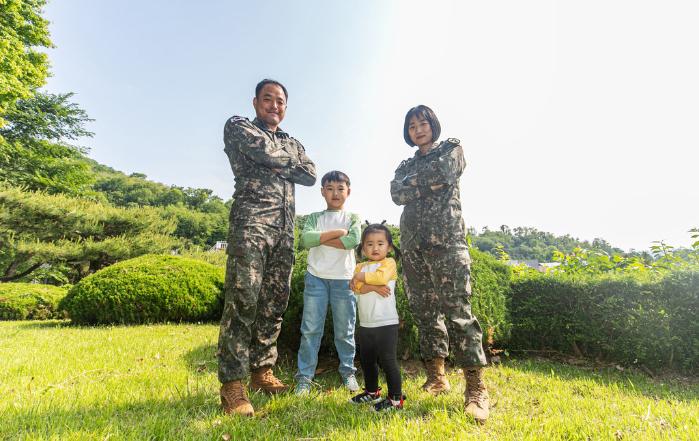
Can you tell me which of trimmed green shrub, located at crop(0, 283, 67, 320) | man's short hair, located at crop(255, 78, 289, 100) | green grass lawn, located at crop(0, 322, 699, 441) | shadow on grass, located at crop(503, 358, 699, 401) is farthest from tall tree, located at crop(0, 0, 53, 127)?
shadow on grass, located at crop(503, 358, 699, 401)

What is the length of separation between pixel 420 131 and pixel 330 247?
1538mm

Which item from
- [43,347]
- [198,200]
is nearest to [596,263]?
[43,347]

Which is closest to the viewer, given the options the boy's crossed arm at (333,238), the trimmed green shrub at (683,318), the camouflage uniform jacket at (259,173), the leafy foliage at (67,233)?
the camouflage uniform jacket at (259,173)

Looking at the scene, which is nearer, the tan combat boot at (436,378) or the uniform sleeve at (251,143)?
the uniform sleeve at (251,143)

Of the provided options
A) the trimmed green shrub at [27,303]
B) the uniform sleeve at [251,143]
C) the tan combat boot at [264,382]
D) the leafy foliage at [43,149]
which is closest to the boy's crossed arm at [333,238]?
the uniform sleeve at [251,143]

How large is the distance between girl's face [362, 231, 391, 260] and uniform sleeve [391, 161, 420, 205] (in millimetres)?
542

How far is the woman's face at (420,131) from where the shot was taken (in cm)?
355

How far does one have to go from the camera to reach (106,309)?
8.88m

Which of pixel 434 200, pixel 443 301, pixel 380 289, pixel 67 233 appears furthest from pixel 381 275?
pixel 67 233

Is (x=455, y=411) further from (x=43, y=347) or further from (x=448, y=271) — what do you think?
(x=43, y=347)

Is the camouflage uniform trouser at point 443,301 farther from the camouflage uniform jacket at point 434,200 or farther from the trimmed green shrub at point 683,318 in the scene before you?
the trimmed green shrub at point 683,318

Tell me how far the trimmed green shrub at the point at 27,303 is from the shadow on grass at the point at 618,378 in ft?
46.3

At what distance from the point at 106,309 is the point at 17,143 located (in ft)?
60.6

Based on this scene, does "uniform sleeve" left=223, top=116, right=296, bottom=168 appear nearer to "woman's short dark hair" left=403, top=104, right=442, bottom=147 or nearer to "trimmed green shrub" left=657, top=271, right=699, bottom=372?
"woman's short dark hair" left=403, top=104, right=442, bottom=147
